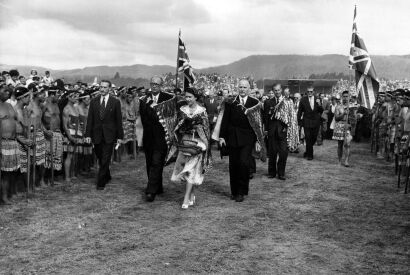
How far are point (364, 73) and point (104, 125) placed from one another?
7251 millimetres

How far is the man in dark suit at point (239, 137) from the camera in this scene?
30.2ft

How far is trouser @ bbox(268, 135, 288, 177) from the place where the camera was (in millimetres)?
11672

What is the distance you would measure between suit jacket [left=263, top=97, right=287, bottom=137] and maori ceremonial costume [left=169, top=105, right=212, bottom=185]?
3.47 m

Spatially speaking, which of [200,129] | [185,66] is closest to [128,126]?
[185,66]

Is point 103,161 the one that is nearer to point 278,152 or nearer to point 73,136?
point 73,136

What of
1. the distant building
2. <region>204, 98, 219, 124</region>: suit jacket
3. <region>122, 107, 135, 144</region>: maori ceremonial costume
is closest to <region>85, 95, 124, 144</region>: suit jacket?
<region>122, 107, 135, 144</region>: maori ceremonial costume

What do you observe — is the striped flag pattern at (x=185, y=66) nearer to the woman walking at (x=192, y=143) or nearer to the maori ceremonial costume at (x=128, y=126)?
the maori ceremonial costume at (x=128, y=126)

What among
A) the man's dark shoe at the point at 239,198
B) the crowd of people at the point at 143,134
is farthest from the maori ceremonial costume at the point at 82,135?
the man's dark shoe at the point at 239,198

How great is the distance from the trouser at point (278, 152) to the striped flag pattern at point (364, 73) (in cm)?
297

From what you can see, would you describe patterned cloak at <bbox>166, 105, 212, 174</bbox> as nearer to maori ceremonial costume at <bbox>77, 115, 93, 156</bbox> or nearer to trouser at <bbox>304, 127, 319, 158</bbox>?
maori ceremonial costume at <bbox>77, 115, 93, 156</bbox>

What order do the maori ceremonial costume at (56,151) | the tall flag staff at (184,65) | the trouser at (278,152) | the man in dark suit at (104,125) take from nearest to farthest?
the maori ceremonial costume at (56,151) → the man in dark suit at (104,125) → the trouser at (278,152) → the tall flag staff at (184,65)

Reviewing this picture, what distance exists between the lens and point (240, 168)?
9227 millimetres

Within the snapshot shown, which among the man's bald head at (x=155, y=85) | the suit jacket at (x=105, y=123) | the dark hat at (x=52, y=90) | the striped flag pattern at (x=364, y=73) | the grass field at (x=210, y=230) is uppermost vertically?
the striped flag pattern at (x=364, y=73)

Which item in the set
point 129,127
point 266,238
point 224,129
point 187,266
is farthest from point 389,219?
point 129,127
